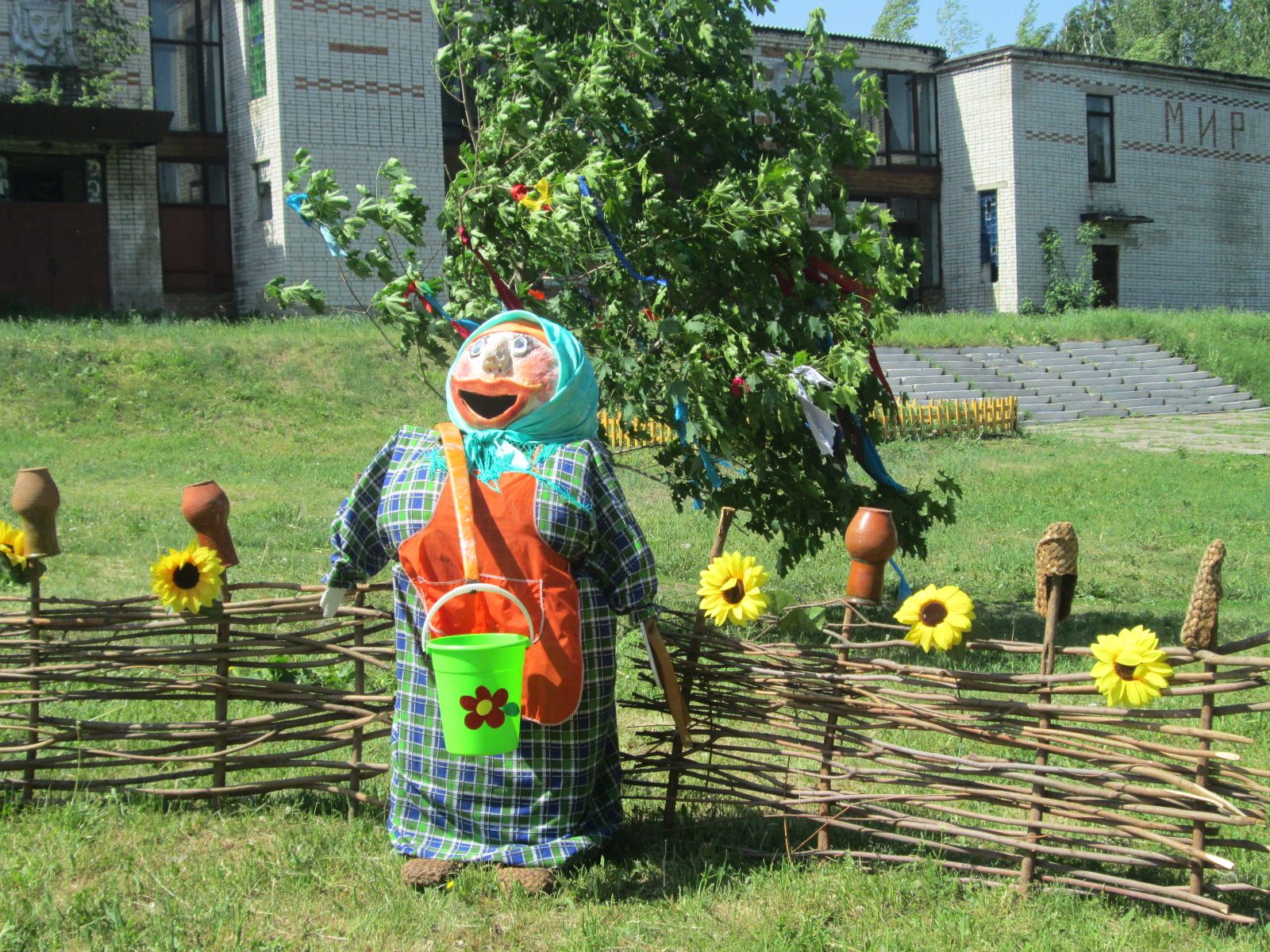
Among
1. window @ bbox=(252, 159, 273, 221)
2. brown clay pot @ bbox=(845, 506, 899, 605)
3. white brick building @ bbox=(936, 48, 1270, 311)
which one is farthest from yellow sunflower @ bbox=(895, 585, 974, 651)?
white brick building @ bbox=(936, 48, 1270, 311)

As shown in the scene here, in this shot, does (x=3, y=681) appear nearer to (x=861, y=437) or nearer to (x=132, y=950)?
(x=132, y=950)

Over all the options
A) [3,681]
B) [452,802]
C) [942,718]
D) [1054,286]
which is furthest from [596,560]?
[1054,286]

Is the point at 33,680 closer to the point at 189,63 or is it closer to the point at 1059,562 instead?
the point at 1059,562

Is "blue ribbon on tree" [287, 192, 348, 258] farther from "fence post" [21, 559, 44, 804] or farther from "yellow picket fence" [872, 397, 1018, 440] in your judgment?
"yellow picket fence" [872, 397, 1018, 440]

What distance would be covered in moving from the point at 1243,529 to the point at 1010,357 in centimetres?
1328

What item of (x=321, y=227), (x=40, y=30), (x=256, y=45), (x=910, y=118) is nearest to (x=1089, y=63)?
(x=910, y=118)

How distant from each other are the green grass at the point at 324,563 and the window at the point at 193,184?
13.8 ft

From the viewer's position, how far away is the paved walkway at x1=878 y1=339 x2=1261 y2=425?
21.8m

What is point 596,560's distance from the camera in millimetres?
3982

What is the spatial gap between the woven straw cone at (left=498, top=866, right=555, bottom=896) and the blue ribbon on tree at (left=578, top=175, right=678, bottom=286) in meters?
2.76

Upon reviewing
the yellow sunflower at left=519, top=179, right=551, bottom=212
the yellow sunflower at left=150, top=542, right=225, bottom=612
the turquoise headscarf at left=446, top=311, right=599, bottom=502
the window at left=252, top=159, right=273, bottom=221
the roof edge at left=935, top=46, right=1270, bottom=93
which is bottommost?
the yellow sunflower at left=150, top=542, right=225, bottom=612

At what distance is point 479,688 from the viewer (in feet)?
11.5

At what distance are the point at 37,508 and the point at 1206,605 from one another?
150 inches

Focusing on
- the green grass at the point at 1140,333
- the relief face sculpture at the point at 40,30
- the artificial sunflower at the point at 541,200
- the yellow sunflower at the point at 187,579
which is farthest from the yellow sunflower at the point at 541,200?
the green grass at the point at 1140,333
